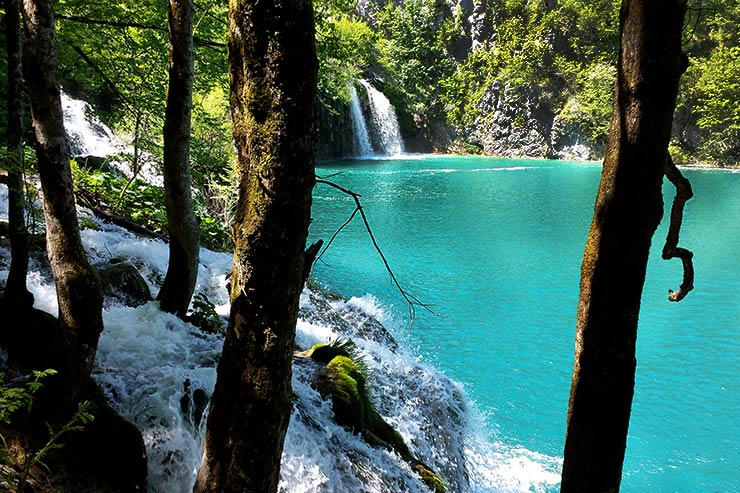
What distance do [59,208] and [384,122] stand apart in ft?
126

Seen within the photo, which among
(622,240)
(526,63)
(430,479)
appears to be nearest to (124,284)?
(430,479)

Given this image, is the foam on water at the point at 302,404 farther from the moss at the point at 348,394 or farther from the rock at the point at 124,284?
the rock at the point at 124,284

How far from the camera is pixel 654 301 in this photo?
11.0 m

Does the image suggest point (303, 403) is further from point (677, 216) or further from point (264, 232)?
point (677, 216)

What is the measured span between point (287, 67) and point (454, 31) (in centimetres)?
4706

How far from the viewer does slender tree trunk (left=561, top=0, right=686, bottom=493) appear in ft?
6.20

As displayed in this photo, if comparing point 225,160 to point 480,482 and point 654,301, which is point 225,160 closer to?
point 480,482

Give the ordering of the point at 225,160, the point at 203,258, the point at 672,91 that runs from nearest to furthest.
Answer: the point at 672,91 < the point at 203,258 < the point at 225,160

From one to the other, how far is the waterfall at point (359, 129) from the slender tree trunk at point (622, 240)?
36.4 m

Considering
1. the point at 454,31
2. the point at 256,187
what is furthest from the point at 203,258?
the point at 454,31

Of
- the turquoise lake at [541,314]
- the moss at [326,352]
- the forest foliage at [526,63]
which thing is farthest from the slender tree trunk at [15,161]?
the forest foliage at [526,63]

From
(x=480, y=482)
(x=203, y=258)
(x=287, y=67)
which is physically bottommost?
(x=480, y=482)

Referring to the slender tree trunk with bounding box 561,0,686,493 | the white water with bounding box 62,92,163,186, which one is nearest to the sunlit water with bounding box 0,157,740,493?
the slender tree trunk with bounding box 561,0,686,493

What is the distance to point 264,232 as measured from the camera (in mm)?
2006
